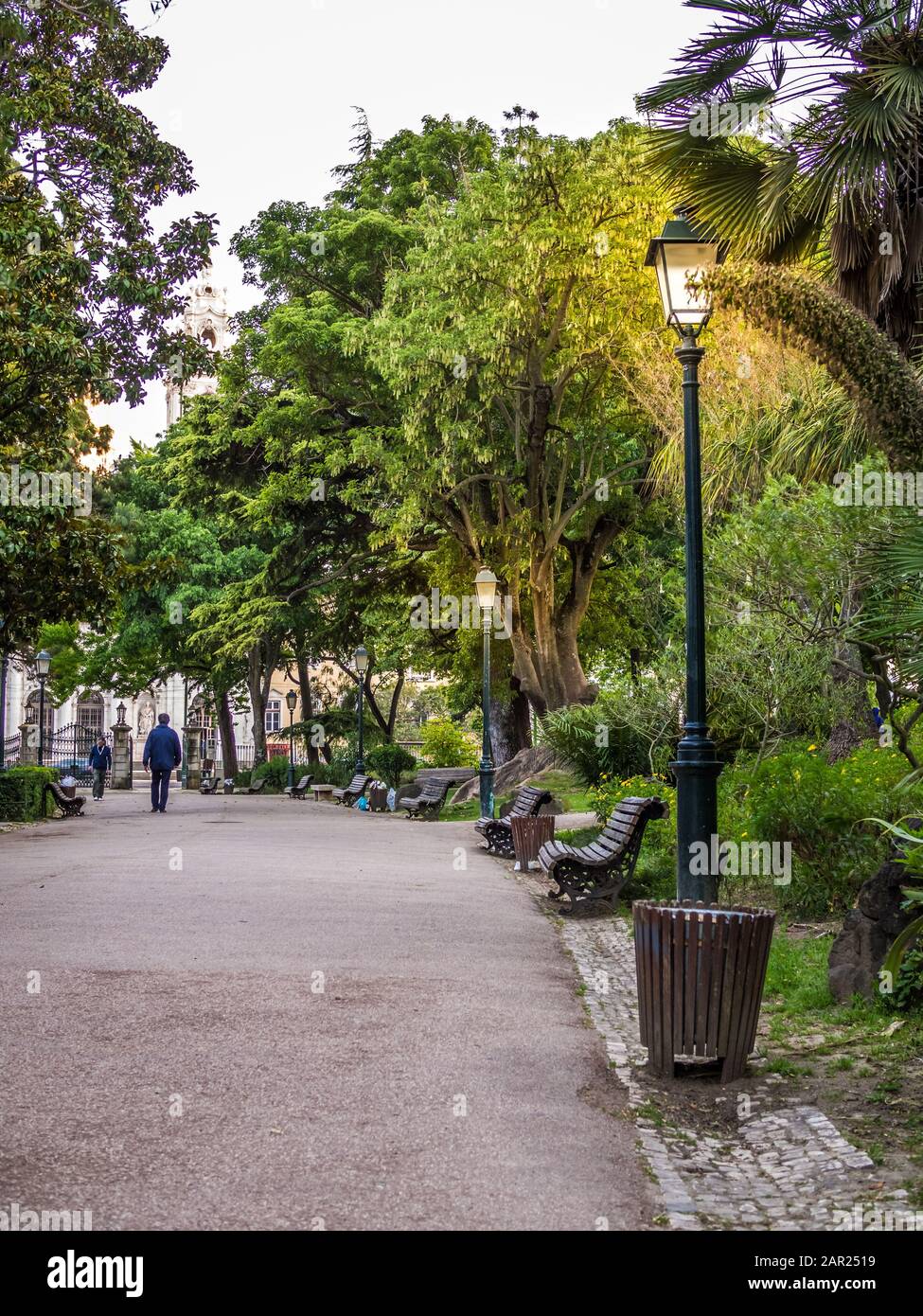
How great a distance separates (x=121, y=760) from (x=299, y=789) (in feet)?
46.0

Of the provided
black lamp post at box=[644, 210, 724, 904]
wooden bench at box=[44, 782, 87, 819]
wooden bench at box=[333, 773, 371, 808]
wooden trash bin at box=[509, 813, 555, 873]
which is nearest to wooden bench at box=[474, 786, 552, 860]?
wooden trash bin at box=[509, 813, 555, 873]

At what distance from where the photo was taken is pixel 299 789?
3650 cm

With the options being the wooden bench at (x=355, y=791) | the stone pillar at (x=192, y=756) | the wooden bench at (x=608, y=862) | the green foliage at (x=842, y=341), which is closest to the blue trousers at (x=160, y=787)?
the wooden bench at (x=355, y=791)

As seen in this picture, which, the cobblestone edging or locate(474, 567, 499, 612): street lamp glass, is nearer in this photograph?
the cobblestone edging

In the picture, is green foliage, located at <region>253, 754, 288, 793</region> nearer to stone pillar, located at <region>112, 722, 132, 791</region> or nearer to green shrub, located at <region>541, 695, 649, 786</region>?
stone pillar, located at <region>112, 722, 132, 791</region>

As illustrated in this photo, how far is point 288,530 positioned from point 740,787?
29.2 metres

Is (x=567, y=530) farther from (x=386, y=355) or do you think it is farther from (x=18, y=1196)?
(x=18, y=1196)

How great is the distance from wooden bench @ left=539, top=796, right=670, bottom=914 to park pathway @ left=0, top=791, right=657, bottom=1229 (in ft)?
1.47

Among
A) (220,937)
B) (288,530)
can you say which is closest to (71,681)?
(288,530)

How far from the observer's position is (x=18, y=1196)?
4023 mm

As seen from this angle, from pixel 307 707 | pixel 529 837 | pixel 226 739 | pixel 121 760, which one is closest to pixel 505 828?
pixel 529 837

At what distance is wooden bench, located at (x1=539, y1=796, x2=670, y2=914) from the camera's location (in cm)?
1118

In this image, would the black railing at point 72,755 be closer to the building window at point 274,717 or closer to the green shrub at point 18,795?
the building window at point 274,717

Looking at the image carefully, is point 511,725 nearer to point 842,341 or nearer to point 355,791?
point 355,791
